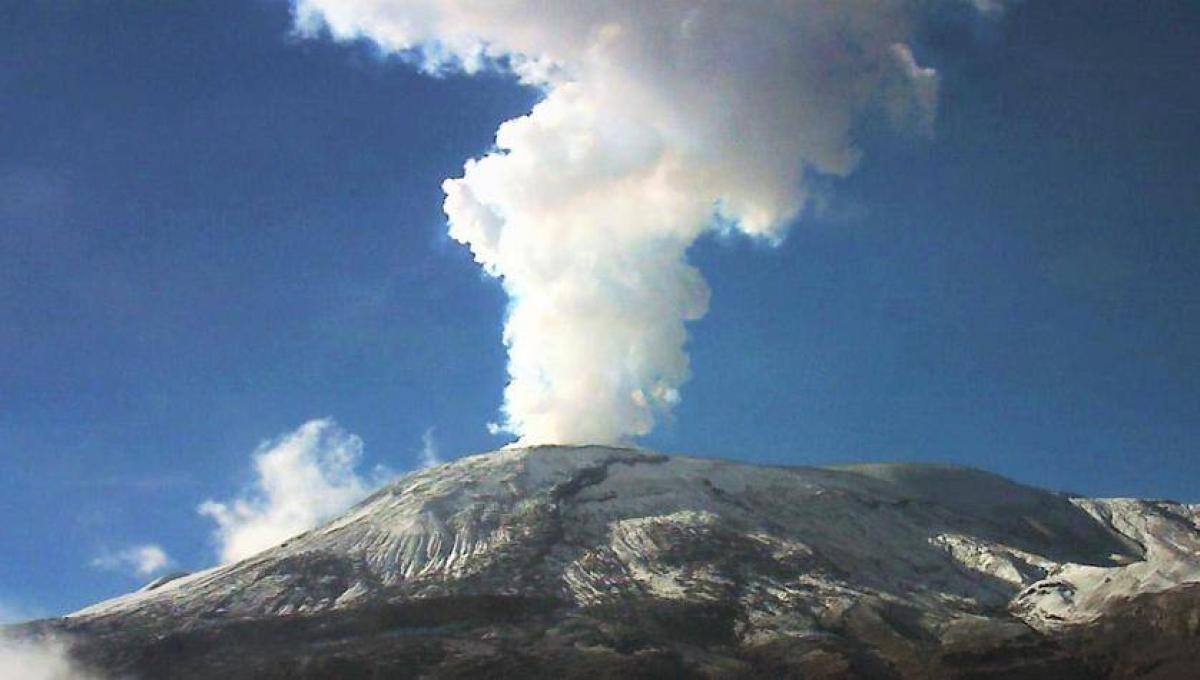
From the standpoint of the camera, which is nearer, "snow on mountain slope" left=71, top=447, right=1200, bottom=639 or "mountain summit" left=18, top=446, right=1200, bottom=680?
"mountain summit" left=18, top=446, right=1200, bottom=680

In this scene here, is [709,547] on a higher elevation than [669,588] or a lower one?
higher

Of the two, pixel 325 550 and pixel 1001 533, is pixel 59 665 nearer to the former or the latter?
pixel 325 550

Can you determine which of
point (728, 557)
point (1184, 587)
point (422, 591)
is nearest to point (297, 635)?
point (422, 591)

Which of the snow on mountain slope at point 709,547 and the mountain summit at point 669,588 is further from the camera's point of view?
the snow on mountain slope at point 709,547

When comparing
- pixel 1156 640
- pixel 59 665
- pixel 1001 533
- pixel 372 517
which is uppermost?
pixel 372 517

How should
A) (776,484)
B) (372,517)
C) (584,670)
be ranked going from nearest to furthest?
(584,670) → (372,517) → (776,484)

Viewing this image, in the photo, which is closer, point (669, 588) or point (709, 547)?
point (669, 588)

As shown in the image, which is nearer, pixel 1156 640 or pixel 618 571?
pixel 1156 640

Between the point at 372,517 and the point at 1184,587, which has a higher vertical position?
the point at 372,517
